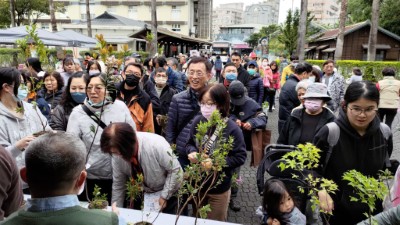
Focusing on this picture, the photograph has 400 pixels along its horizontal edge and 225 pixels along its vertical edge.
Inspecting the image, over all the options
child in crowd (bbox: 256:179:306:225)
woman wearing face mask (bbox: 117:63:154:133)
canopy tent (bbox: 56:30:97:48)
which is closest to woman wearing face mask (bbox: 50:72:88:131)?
woman wearing face mask (bbox: 117:63:154:133)

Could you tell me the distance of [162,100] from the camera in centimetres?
514

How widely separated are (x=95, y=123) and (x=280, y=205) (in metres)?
1.78

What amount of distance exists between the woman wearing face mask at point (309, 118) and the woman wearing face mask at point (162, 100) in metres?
1.93

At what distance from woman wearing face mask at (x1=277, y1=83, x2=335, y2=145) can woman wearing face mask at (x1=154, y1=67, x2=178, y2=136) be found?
6.34 ft

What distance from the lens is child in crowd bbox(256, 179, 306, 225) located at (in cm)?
279

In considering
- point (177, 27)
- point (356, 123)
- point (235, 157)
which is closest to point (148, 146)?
point (235, 157)

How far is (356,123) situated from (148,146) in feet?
4.97

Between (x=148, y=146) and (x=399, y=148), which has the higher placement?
(x=148, y=146)

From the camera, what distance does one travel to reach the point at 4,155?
5.94ft

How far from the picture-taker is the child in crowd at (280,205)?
2.79 metres

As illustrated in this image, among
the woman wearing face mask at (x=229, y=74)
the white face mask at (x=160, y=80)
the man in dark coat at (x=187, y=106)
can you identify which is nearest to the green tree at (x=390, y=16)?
the woman wearing face mask at (x=229, y=74)

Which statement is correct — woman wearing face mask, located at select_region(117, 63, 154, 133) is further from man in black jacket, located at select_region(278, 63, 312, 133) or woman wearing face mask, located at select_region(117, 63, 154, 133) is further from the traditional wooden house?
the traditional wooden house

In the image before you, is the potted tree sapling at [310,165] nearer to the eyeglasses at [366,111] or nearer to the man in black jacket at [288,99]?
the eyeglasses at [366,111]

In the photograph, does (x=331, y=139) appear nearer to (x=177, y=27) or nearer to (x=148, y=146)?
(x=148, y=146)
